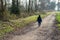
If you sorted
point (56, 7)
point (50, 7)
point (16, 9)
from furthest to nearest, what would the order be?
point (56, 7) → point (50, 7) → point (16, 9)

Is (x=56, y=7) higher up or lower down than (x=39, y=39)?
lower down

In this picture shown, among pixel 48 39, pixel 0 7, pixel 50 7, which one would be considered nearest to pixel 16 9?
pixel 0 7

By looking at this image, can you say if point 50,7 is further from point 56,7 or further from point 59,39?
point 59,39

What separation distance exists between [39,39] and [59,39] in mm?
1677

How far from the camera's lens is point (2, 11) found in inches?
1357

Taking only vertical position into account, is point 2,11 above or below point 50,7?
above

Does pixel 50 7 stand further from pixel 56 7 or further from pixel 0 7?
pixel 0 7

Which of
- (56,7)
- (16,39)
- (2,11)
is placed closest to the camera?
(16,39)

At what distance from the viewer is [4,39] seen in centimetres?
1622

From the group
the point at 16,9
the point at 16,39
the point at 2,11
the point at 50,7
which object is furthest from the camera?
the point at 50,7

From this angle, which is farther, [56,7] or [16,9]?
[56,7]

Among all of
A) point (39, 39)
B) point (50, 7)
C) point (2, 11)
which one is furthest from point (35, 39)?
point (50, 7)

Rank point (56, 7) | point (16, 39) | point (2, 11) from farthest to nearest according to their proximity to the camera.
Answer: point (56, 7) < point (2, 11) < point (16, 39)

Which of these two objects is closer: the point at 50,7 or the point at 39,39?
the point at 39,39
